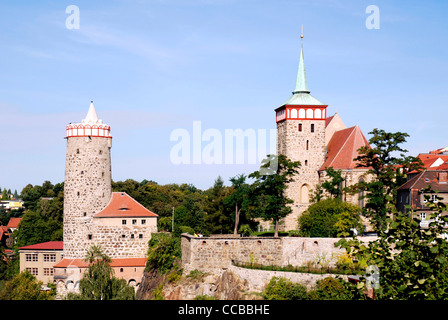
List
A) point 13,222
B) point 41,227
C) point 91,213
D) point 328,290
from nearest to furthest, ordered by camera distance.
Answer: point 328,290, point 91,213, point 41,227, point 13,222

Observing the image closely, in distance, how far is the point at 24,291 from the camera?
156 feet

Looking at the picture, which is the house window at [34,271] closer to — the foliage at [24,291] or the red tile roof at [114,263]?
the foliage at [24,291]

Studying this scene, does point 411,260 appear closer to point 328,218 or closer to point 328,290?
point 328,290

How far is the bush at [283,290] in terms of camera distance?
35.2 metres

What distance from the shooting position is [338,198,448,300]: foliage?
37.1 ft

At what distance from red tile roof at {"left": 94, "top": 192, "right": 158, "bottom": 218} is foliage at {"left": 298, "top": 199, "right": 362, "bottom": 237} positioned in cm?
1332

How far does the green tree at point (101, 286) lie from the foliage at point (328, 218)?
14.4m

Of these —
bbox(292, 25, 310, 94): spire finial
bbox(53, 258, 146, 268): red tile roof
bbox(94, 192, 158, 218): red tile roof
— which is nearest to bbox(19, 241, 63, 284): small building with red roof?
bbox(53, 258, 146, 268): red tile roof

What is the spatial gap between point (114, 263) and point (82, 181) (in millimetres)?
7455

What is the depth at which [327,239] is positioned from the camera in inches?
1550

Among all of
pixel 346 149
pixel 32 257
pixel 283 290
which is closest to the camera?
pixel 283 290

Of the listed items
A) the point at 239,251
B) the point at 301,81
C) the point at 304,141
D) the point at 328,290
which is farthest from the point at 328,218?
the point at 301,81
